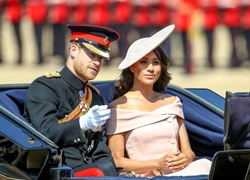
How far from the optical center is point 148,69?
564 centimetres

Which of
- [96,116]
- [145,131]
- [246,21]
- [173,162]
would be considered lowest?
[246,21]

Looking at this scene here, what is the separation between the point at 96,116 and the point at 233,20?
33.8 ft

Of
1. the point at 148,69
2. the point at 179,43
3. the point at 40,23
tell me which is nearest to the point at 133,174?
the point at 148,69

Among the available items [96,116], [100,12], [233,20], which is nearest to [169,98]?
[96,116]

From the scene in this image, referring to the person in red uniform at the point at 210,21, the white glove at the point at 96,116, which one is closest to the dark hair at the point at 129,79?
the white glove at the point at 96,116

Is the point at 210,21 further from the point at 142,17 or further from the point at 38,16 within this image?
the point at 38,16

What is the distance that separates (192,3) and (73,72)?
8795 mm

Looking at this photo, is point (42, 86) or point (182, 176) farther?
point (42, 86)

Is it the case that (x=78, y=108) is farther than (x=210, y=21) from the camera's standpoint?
No

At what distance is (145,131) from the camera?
5.59 metres

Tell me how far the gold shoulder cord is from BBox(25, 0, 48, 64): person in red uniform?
978cm

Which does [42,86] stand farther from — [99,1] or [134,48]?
[99,1]

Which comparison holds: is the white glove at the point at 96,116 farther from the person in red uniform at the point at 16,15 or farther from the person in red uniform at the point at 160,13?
the person in red uniform at the point at 16,15

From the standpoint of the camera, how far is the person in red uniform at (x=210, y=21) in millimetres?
14789
